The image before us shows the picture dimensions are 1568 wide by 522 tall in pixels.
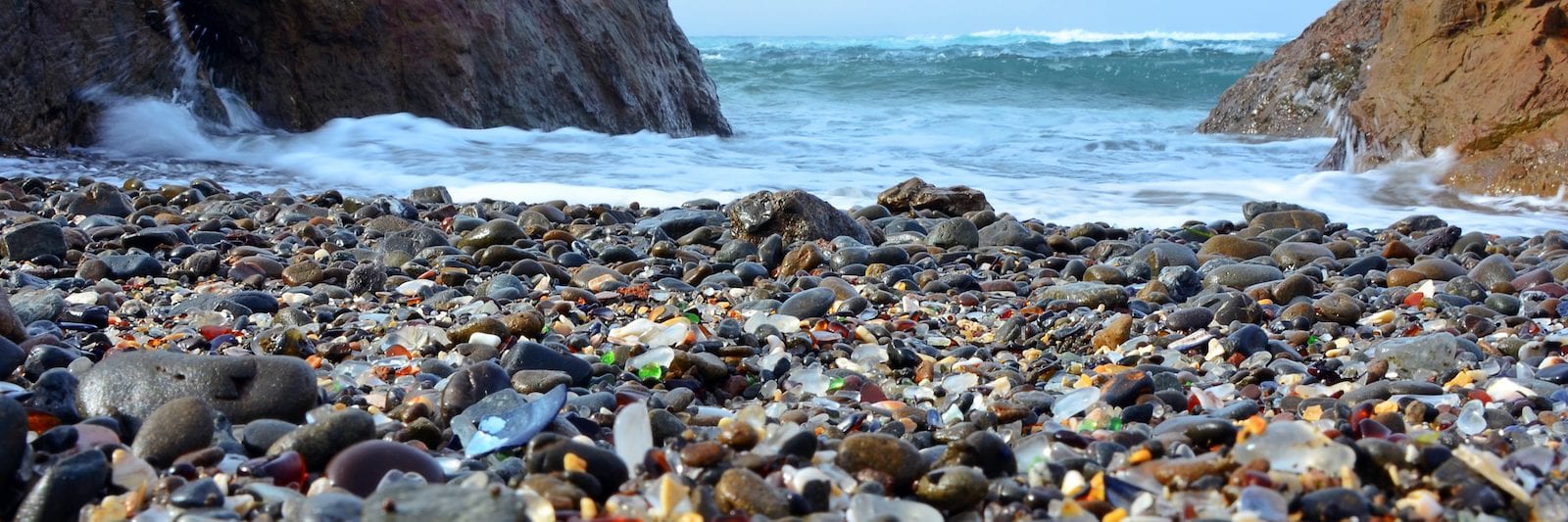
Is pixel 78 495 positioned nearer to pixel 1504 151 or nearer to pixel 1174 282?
pixel 1174 282

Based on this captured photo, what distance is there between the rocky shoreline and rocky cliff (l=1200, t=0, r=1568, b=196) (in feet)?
6.34

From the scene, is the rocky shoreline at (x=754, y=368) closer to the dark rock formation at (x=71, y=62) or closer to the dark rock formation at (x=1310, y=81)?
the dark rock formation at (x=71, y=62)

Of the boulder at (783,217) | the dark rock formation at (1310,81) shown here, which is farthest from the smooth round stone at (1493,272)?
the dark rock formation at (1310,81)

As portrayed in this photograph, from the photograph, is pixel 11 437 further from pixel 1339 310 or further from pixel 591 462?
pixel 1339 310

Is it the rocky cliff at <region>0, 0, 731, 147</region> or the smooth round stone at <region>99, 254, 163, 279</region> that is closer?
the smooth round stone at <region>99, 254, 163, 279</region>

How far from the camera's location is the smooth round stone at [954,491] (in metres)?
1.38

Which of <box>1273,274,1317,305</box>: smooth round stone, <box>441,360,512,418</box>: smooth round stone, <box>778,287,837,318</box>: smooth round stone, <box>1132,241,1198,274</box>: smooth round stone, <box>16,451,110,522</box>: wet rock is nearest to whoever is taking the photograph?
<box>16,451,110,522</box>: wet rock

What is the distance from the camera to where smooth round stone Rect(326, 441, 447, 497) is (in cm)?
143

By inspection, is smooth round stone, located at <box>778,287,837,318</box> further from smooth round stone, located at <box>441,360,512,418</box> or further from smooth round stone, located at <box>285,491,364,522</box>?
smooth round stone, located at <box>285,491,364,522</box>

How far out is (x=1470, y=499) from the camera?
1296 millimetres

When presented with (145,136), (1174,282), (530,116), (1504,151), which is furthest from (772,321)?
(530,116)

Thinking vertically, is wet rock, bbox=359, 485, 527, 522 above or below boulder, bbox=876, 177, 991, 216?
above

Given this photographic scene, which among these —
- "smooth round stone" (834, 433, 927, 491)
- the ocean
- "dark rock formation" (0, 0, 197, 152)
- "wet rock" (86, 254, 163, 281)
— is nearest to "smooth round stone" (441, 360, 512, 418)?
"smooth round stone" (834, 433, 927, 491)

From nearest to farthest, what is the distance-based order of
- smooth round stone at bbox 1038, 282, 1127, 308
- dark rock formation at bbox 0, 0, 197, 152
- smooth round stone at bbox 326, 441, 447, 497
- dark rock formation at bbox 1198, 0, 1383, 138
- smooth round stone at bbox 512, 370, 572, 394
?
1. smooth round stone at bbox 326, 441, 447, 497
2. smooth round stone at bbox 512, 370, 572, 394
3. smooth round stone at bbox 1038, 282, 1127, 308
4. dark rock formation at bbox 0, 0, 197, 152
5. dark rock formation at bbox 1198, 0, 1383, 138
